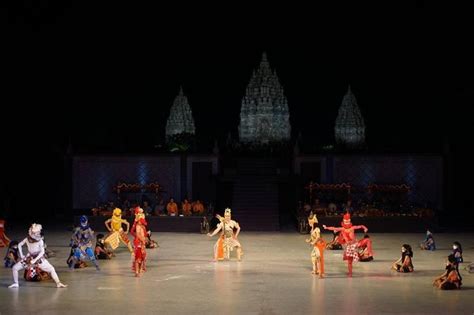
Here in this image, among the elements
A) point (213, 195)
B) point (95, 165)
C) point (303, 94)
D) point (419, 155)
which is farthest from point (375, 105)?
point (95, 165)

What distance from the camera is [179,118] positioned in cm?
4378

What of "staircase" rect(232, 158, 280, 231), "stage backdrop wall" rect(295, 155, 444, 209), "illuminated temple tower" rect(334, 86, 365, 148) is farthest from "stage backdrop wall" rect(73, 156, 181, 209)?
"illuminated temple tower" rect(334, 86, 365, 148)

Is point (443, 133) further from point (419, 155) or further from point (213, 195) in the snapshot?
point (213, 195)

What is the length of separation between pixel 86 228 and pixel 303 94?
1280 inches

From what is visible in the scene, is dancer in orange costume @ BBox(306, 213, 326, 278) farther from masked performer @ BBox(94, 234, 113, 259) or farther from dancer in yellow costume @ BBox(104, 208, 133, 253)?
masked performer @ BBox(94, 234, 113, 259)

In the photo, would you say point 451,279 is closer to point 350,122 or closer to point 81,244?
point 81,244

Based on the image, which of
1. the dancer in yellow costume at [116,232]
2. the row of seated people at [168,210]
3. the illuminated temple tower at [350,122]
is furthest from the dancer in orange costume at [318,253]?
the illuminated temple tower at [350,122]

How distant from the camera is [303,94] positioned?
160 ft

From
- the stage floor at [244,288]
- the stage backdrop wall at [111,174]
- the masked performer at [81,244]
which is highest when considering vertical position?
the stage backdrop wall at [111,174]

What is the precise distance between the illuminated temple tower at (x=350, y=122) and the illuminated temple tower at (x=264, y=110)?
3.81 meters

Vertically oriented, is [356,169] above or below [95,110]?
below

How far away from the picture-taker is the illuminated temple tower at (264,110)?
44.3 m

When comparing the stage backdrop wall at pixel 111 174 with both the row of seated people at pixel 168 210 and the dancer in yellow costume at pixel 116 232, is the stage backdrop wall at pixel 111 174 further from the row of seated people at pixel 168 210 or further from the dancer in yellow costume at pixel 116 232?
the dancer in yellow costume at pixel 116 232

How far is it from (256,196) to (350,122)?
14.9 meters
